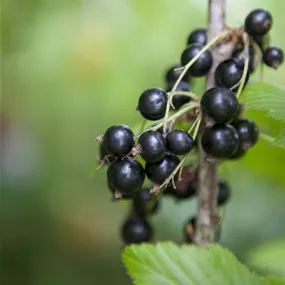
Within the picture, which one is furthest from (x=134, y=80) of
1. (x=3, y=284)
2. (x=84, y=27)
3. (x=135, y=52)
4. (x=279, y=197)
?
(x=3, y=284)

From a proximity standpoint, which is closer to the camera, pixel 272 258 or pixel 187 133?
pixel 187 133

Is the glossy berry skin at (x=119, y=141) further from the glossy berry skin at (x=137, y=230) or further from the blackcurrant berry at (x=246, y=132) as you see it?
the glossy berry skin at (x=137, y=230)

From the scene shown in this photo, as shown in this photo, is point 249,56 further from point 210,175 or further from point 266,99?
point 210,175

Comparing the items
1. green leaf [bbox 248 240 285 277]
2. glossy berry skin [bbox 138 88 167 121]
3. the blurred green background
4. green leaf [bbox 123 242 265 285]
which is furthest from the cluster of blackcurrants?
the blurred green background

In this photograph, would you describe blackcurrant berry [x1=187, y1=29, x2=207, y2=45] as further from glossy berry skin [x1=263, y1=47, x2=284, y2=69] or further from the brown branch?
glossy berry skin [x1=263, y1=47, x2=284, y2=69]

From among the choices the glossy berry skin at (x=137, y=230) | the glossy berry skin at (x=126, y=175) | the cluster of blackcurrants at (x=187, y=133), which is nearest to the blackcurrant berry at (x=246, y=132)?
the cluster of blackcurrants at (x=187, y=133)

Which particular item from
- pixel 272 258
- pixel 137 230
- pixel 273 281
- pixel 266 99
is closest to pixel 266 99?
pixel 266 99

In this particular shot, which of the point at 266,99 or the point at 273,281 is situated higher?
the point at 266,99
